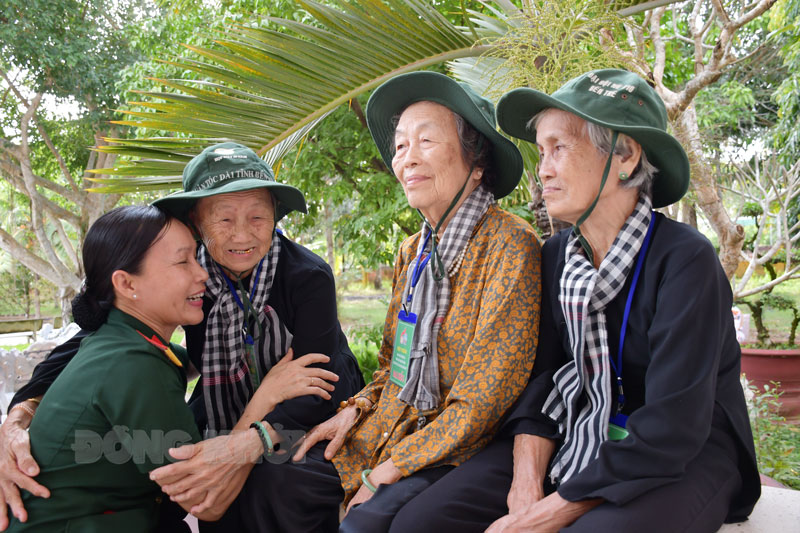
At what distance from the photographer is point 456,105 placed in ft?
6.31

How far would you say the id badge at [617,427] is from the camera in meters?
1.59

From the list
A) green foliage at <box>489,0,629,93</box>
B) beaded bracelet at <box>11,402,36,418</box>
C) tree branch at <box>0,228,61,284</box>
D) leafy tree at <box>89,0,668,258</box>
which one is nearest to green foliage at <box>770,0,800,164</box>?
green foliage at <box>489,0,629,93</box>

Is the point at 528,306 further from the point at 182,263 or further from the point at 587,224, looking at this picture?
the point at 182,263

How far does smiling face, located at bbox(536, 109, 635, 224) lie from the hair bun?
144 cm

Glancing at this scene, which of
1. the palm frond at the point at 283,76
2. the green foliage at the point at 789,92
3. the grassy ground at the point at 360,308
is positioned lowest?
the grassy ground at the point at 360,308

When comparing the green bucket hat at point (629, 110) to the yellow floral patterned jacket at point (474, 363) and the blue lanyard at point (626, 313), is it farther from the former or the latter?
the yellow floral patterned jacket at point (474, 363)

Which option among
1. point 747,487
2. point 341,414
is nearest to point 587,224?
point 747,487

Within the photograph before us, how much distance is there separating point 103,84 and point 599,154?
11215 mm

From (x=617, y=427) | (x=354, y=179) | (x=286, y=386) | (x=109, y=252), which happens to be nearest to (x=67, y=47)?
(x=354, y=179)

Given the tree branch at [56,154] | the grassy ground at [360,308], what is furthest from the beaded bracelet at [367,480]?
the tree branch at [56,154]

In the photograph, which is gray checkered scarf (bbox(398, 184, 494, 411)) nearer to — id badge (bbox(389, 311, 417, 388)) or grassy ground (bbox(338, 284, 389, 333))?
id badge (bbox(389, 311, 417, 388))

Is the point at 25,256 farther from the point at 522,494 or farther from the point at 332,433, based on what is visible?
the point at 522,494

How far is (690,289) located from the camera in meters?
1.42

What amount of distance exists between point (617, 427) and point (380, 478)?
0.71 metres
